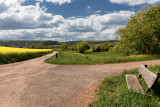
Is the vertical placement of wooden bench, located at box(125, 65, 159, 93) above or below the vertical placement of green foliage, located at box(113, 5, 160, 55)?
below

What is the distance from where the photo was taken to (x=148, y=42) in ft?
58.1

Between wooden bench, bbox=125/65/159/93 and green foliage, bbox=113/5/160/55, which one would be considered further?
green foliage, bbox=113/5/160/55

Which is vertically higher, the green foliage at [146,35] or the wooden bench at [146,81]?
the green foliage at [146,35]

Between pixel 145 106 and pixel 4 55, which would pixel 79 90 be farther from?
pixel 4 55

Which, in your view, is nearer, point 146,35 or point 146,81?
point 146,81

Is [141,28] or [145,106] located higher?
[141,28]

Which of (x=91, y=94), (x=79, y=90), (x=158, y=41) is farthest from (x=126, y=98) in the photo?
(x=158, y=41)

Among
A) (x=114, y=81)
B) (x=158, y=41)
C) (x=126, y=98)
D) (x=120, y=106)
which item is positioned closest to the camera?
(x=120, y=106)

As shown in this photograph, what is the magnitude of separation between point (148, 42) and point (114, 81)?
15330 millimetres

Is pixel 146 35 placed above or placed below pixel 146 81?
above

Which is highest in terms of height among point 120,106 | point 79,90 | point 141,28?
point 141,28

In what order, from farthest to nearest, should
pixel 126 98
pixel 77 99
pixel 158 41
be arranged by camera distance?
pixel 158 41 → pixel 77 99 → pixel 126 98

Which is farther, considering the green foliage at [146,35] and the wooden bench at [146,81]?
the green foliage at [146,35]

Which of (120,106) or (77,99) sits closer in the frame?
(120,106)
